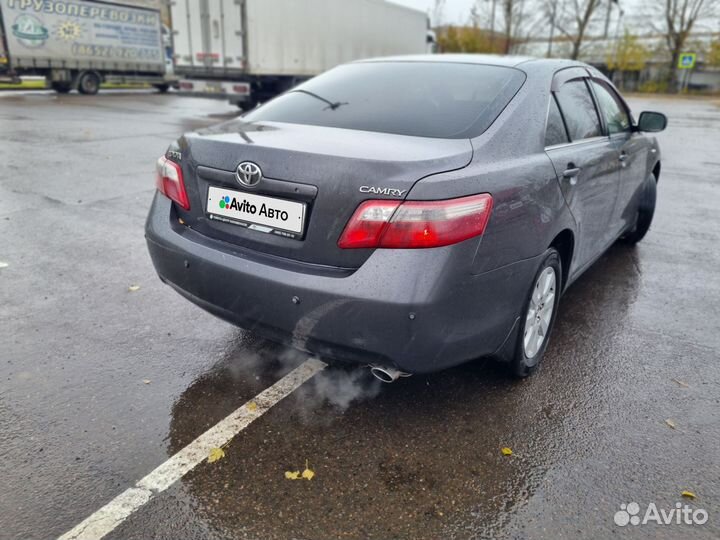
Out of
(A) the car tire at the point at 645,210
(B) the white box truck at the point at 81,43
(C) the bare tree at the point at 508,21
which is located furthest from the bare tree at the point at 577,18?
(A) the car tire at the point at 645,210

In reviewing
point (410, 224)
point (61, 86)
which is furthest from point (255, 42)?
point (410, 224)

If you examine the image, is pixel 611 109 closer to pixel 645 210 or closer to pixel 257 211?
pixel 645 210

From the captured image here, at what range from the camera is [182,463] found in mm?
2346

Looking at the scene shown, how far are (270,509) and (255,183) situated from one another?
1.27 m

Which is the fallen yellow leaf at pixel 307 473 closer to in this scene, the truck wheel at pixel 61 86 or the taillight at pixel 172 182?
the taillight at pixel 172 182

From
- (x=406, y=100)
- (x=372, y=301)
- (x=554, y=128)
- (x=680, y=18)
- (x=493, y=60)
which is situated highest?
(x=680, y=18)

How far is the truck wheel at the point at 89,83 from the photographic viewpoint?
23.1 meters

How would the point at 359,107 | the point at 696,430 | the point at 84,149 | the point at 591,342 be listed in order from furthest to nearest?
the point at 84,149 < the point at 591,342 < the point at 359,107 < the point at 696,430

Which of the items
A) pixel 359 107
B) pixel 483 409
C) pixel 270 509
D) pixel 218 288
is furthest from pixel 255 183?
pixel 483 409

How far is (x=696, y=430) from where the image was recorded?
2.66 meters

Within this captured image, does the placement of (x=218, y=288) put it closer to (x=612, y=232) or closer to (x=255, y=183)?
(x=255, y=183)

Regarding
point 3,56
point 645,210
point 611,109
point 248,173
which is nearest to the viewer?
point 248,173

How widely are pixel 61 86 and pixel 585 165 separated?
80.4ft

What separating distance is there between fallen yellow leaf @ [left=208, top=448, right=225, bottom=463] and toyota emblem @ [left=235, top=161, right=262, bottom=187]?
3.64ft
